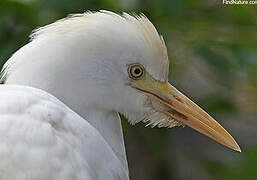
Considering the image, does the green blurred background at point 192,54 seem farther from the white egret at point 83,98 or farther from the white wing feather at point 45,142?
the white wing feather at point 45,142

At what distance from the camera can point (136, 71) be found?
258 centimetres

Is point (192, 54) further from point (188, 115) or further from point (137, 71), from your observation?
point (137, 71)

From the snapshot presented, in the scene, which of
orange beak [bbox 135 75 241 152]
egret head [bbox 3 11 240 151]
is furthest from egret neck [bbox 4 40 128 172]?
orange beak [bbox 135 75 241 152]

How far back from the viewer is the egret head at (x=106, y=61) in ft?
8.05

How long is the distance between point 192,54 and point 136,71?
0.95m

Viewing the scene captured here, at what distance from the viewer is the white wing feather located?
2.11 m

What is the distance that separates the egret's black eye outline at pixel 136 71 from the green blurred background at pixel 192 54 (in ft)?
2.09

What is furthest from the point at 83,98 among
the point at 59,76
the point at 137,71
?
the point at 137,71

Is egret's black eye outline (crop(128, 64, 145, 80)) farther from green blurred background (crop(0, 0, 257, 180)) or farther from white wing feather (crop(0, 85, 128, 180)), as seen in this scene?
green blurred background (crop(0, 0, 257, 180))

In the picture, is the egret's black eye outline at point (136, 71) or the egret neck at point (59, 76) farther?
the egret's black eye outline at point (136, 71)

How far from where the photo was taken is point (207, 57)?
11.3ft

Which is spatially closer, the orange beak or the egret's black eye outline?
the egret's black eye outline

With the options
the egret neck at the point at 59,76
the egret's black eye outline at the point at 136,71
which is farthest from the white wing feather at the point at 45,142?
the egret's black eye outline at the point at 136,71

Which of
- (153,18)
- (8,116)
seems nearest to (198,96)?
(153,18)
